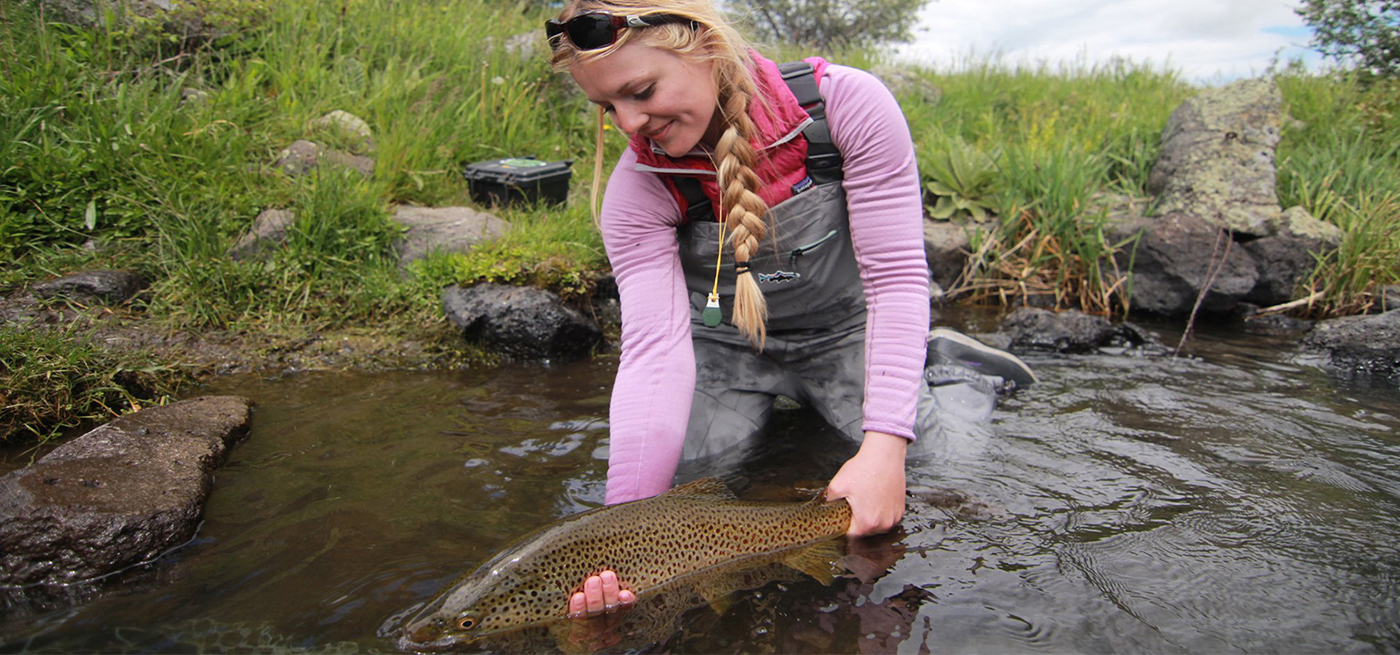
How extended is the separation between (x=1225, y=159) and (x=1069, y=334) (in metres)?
3.04

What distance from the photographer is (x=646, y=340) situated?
3176 mm

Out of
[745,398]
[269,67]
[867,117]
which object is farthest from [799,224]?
[269,67]

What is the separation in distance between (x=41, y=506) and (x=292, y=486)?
87cm

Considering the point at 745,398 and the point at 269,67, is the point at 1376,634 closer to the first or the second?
the point at 745,398

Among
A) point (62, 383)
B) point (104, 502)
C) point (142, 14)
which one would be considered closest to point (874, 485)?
point (104, 502)

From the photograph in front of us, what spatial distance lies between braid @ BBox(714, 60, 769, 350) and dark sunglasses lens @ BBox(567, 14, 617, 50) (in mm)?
410

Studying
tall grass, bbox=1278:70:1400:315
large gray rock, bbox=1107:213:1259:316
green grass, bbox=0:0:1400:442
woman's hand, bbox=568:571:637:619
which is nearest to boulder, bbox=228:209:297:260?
green grass, bbox=0:0:1400:442

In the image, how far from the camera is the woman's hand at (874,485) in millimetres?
2787

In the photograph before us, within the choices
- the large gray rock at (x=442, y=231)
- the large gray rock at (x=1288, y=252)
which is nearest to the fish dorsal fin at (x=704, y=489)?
the large gray rock at (x=442, y=231)

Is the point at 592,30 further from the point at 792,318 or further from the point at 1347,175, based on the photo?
the point at 1347,175

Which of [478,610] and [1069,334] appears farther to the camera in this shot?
[1069,334]

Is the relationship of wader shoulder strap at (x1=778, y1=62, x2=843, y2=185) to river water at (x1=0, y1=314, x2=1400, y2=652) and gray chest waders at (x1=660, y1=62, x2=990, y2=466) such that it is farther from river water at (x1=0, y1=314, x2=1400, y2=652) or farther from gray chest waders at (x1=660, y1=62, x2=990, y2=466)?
river water at (x1=0, y1=314, x2=1400, y2=652)

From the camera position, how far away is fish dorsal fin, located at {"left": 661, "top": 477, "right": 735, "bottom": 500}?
2.85m

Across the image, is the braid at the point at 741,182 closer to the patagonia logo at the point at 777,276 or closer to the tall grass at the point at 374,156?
the patagonia logo at the point at 777,276
